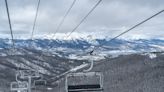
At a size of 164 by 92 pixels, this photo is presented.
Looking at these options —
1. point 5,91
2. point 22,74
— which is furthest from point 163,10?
point 5,91

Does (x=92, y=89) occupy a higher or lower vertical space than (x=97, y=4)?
lower

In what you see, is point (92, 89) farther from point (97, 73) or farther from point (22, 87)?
point (22, 87)

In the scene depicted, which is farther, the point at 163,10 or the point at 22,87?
the point at 22,87

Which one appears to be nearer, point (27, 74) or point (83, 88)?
→ point (83, 88)

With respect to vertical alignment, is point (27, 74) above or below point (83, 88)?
above

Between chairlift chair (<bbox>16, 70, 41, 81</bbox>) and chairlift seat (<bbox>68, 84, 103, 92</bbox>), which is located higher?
chairlift chair (<bbox>16, 70, 41, 81</bbox>)

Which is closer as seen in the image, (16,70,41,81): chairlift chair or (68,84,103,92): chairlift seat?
(68,84,103,92): chairlift seat

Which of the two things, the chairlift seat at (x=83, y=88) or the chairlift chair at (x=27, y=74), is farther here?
the chairlift chair at (x=27, y=74)

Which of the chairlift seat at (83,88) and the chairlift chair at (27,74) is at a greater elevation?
the chairlift chair at (27,74)

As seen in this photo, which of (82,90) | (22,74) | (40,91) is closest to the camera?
(82,90)

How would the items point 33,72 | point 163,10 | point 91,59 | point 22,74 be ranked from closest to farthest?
point 163,10, point 91,59, point 22,74, point 33,72
